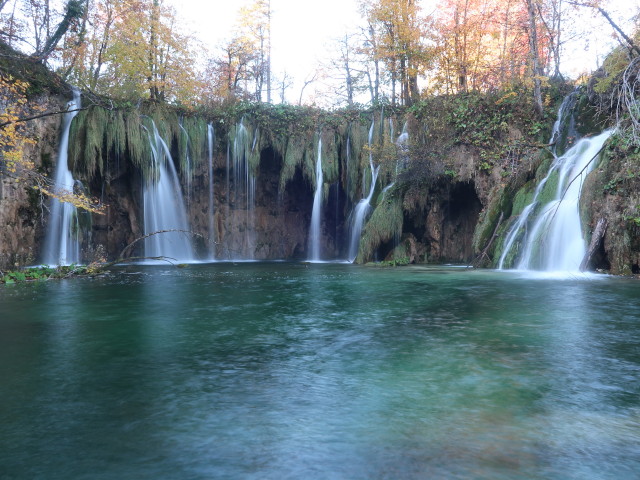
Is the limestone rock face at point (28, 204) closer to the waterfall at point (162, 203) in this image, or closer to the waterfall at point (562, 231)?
the waterfall at point (162, 203)

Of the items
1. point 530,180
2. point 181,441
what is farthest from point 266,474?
point 530,180

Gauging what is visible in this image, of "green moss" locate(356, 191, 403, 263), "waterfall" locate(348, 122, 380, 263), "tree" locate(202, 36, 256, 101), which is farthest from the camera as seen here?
"tree" locate(202, 36, 256, 101)

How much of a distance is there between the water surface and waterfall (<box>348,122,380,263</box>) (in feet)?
41.5

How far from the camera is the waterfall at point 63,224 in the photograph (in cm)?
1827

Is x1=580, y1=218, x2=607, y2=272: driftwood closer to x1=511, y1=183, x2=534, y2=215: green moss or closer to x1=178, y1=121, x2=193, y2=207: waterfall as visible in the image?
x1=511, y1=183, x2=534, y2=215: green moss

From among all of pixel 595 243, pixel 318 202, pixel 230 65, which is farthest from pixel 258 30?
pixel 595 243

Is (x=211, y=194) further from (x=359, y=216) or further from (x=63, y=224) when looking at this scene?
(x=359, y=216)

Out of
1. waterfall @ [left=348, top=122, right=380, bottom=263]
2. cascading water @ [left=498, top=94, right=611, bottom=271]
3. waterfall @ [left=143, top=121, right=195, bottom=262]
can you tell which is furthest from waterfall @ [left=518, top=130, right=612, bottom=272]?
waterfall @ [left=143, top=121, right=195, bottom=262]

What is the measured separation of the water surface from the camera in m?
2.56

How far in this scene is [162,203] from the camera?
21609 millimetres

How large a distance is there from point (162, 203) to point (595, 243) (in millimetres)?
16469

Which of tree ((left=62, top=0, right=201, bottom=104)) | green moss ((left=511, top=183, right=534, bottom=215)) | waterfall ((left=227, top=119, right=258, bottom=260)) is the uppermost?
tree ((left=62, top=0, right=201, bottom=104))

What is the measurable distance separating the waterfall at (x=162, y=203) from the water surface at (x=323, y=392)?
553 inches

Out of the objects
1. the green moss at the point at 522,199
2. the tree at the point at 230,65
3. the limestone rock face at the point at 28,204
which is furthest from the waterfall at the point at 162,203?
the green moss at the point at 522,199
